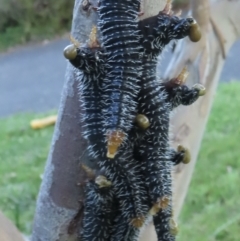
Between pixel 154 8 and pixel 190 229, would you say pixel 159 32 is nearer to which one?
pixel 154 8

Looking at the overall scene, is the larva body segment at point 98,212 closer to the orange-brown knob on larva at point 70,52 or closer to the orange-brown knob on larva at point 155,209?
the orange-brown knob on larva at point 155,209

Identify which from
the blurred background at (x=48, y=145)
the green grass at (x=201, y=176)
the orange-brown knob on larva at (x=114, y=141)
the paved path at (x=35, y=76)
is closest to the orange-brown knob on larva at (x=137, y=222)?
the orange-brown knob on larva at (x=114, y=141)

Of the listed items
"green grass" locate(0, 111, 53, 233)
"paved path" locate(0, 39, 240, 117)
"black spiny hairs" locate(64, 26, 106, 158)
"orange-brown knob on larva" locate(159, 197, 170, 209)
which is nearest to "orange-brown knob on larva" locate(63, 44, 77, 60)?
"black spiny hairs" locate(64, 26, 106, 158)

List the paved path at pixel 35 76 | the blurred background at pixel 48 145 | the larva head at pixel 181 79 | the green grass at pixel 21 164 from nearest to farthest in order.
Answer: the larva head at pixel 181 79 < the blurred background at pixel 48 145 < the green grass at pixel 21 164 < the paved path at pixel 35 76

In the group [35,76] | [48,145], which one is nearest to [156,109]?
[48,145]

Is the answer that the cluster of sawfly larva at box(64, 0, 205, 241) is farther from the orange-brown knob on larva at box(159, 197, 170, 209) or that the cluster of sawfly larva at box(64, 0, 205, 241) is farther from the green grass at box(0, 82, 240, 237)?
the green grass at box(0, 82, 240, 237)

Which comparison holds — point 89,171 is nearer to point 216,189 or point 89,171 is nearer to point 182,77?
point 182,77

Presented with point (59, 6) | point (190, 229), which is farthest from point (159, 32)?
point (59, 6)
